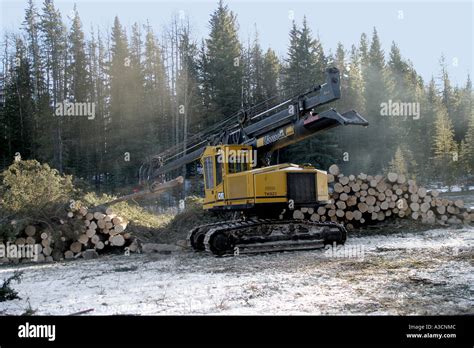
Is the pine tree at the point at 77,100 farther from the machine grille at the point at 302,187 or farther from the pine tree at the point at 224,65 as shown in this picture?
the machine grille at the point at 302,187

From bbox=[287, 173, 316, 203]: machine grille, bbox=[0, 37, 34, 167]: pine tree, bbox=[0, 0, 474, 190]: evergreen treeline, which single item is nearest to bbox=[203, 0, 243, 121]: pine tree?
bbox=[0, 0, 474, 190]: evergreen treeline

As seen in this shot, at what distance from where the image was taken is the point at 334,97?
356 inches

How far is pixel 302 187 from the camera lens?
10.2m

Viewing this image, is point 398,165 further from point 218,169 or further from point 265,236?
point 265,236

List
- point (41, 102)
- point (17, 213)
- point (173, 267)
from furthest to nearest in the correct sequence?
1. point (41, 102)
2. point (17, 213)
3. point (173, 267)

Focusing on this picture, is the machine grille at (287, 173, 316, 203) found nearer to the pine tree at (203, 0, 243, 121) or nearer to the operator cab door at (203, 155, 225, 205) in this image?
the operator cab door at (203, 155, 225, 205)

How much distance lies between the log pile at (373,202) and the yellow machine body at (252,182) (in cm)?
296

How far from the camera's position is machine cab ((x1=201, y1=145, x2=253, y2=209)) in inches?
420

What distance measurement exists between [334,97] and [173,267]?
464cm

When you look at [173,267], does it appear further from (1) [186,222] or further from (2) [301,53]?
(2) [301,53]

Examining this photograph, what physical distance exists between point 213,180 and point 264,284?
5.23m

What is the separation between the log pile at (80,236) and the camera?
10.3m

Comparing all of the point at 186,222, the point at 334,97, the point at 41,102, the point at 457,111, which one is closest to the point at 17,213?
the point at 186,222

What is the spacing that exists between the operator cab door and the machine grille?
5.45 ft
